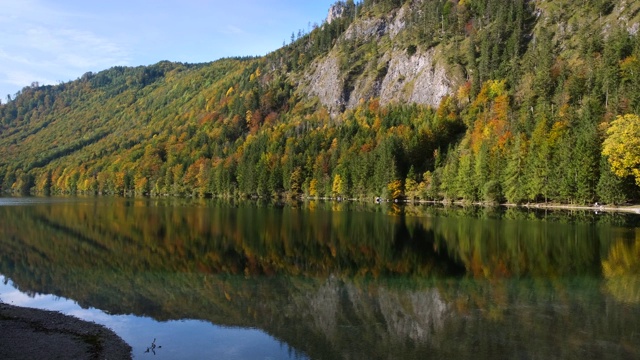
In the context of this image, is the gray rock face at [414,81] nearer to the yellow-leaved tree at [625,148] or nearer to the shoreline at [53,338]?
the yellow-leaved tree at [625,148]

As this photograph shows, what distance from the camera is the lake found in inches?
695

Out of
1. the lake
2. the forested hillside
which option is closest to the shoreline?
the lake

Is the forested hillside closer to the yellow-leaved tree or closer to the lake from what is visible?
the yellow-leaved tree

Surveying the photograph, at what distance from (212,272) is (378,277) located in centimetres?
1069

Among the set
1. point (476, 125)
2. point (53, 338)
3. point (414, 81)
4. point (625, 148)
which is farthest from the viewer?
point (414, 81)

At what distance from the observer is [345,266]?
32875 mm

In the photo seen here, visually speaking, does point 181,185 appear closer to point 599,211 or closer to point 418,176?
point 418,176

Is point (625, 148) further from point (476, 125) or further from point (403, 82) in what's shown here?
point (403, 82)

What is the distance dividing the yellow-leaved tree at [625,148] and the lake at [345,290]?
2625 centimetres

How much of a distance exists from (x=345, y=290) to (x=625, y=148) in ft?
209

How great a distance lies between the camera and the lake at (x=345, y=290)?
57.9 ft

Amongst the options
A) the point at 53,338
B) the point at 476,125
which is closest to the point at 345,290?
the point at 53,338

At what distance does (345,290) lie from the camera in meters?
26.0

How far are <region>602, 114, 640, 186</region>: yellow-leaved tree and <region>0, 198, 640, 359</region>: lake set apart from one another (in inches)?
1033
